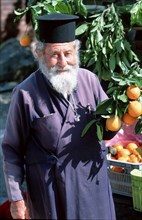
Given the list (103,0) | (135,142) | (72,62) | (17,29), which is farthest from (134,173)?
(17,29)

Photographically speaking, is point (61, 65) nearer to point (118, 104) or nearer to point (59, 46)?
point (59, 46)

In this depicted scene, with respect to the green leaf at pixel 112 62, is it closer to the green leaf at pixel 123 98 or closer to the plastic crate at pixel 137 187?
the plastic crate at pixel 137 187

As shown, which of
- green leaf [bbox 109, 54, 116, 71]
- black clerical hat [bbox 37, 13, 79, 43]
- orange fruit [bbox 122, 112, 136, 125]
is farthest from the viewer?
green leaf [bbox 109, 54, 116, 71]

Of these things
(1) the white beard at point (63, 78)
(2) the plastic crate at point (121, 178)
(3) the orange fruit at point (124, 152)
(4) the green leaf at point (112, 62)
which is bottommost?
(2) the plastic crate at point (121, 178)

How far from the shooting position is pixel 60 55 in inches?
98.3

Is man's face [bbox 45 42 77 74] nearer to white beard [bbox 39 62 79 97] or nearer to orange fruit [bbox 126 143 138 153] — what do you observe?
white beard [bbox 39 62 79 97]

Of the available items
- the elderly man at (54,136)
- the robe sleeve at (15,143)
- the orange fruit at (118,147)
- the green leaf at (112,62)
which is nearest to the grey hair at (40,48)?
the elderly man at (54,136)

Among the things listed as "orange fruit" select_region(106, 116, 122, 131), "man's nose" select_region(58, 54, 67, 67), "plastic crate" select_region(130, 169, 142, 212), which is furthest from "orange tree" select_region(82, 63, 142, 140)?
"plastic crate" select_region(130, 169, 142, 212)

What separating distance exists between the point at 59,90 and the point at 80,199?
0.60 metres

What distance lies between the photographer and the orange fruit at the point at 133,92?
257cm

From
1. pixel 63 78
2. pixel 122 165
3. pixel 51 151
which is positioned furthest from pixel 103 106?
pixel 122 165

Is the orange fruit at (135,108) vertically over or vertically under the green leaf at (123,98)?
under

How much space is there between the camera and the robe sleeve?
2547mm

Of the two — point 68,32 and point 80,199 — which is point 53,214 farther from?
point 68,32
